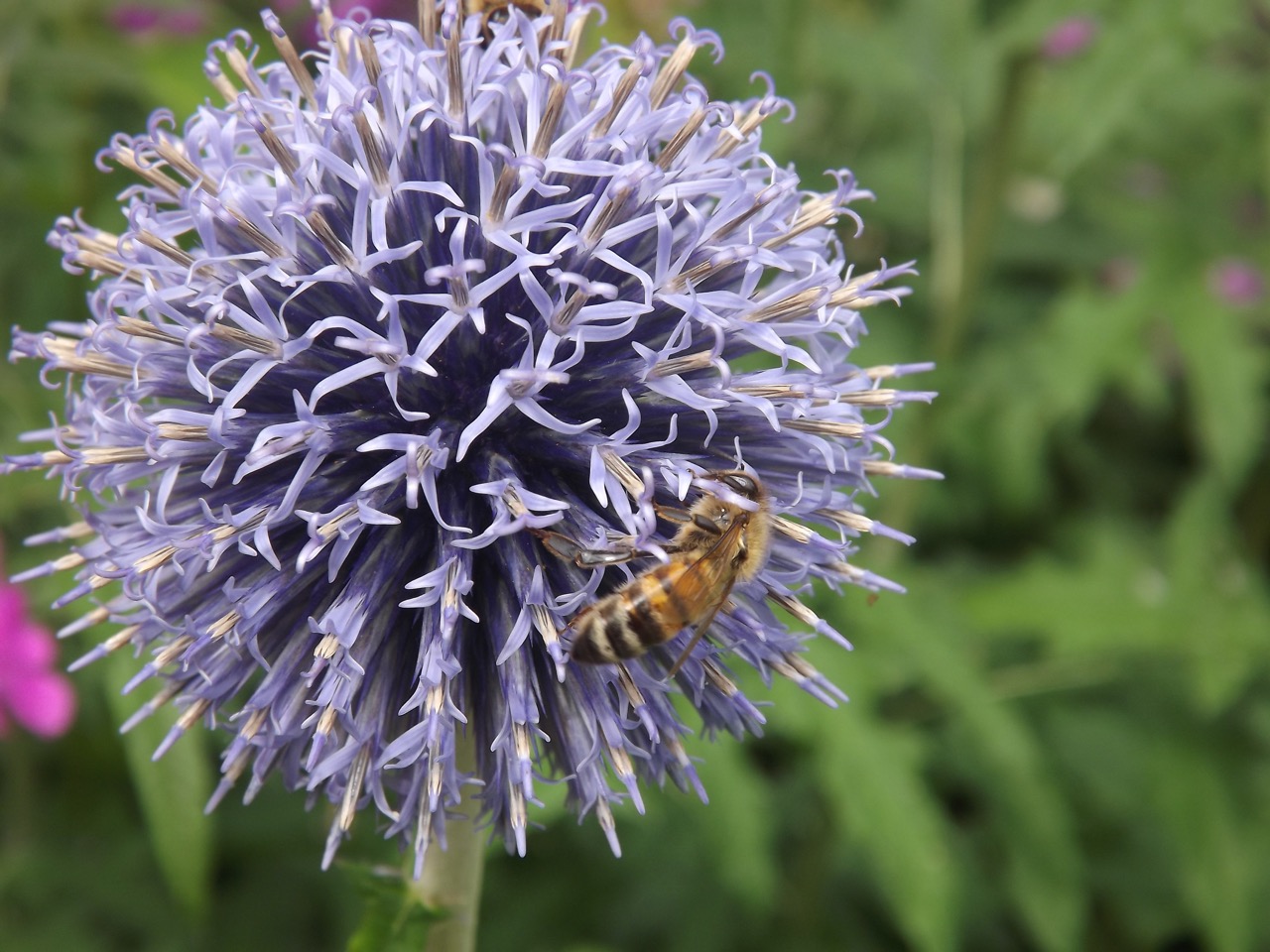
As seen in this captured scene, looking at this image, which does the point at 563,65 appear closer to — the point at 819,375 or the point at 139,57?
the point at 819,375

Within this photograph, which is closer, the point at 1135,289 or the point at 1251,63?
the point at 1135,289

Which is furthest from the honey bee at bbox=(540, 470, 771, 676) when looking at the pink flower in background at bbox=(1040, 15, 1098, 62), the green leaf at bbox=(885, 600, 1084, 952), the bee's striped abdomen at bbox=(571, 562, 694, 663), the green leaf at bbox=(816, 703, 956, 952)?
the pink flower in background at bbox=(1040, 15, 1098, 62)

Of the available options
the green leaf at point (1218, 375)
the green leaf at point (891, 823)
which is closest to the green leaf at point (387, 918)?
the green leaf at point (891, 823)

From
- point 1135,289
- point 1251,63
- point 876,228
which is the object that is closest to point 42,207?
point 876,228

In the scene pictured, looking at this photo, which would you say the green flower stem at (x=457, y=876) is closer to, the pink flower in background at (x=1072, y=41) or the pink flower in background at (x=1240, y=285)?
the pink flower in background at (x=1072, y=41)

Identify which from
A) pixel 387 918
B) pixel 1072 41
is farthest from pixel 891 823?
pixel 1072 41

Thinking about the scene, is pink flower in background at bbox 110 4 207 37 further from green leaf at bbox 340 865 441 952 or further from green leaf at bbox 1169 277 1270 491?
green leaf at bbox 1169 277 1270 491
